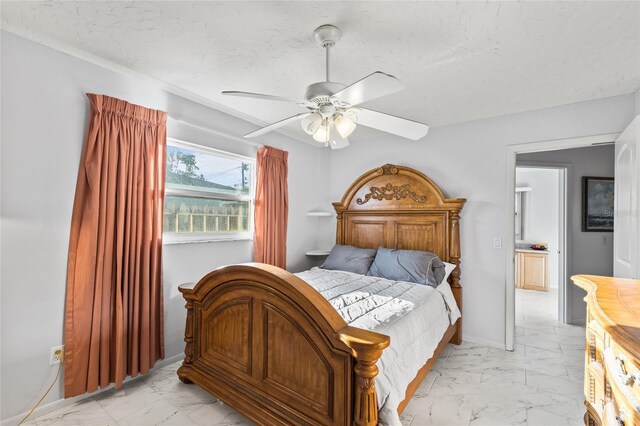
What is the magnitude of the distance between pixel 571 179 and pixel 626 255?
1.93 m

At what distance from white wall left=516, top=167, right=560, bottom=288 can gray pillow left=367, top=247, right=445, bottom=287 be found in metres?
4.19

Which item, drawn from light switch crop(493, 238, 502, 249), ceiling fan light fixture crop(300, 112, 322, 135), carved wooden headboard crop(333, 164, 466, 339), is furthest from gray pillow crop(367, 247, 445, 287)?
ceiling fan light fixture crop(300, 112, 322, 135)

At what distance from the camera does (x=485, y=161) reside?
10.8 ft

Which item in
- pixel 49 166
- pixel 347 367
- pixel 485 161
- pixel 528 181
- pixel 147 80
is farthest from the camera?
pixel 528 181

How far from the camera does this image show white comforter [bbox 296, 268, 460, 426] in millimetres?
1598

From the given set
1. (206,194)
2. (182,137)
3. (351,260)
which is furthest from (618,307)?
(182,137)

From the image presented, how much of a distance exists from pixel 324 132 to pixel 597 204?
3.96 metres

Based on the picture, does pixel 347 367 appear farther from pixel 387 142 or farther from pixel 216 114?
pixel 387 142

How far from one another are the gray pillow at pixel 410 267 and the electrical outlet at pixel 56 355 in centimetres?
269

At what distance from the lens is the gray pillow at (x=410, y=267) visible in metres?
3.01

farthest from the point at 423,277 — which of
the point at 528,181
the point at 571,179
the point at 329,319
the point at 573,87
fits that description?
the point at 528,181

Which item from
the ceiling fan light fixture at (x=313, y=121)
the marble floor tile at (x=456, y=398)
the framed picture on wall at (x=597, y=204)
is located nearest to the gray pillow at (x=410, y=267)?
the marble floor tile at (x=456, y=398)

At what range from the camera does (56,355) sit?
6.63 ft

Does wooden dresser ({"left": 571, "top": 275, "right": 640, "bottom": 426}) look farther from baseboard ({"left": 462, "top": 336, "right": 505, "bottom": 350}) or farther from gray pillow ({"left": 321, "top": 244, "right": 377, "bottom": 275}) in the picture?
gray pillow ({"left": 321, "top": 244, "right": 377, "bottom": 275})
